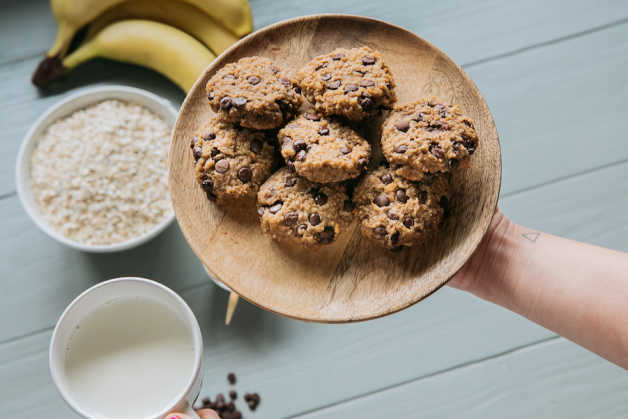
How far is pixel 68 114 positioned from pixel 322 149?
91cm

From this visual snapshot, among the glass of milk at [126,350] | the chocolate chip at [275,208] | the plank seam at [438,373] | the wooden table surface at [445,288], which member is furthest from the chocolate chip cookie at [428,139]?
the plank seam at [438,373]

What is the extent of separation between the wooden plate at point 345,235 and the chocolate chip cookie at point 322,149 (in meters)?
0.09

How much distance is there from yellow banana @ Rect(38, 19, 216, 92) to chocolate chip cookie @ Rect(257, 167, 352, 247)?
606 mm

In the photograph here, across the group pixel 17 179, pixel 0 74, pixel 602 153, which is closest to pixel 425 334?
pixel 602 153

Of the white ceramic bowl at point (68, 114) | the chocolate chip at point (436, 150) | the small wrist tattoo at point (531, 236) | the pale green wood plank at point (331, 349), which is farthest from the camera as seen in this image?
the pale green wood plank at point (331, 349)

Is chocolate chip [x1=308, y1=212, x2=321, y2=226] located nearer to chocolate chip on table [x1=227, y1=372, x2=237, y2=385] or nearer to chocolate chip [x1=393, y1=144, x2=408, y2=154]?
chocolate chip [x1=393, y1=144, x2=408, y2=154]

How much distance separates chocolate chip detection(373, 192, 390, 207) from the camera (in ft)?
3.28

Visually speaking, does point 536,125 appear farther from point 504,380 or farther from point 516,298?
point 504,380

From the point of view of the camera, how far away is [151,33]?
1.53m

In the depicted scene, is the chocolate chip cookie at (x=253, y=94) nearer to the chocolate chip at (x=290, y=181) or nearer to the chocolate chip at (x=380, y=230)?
the chocolate chip at (x=290, y=181)

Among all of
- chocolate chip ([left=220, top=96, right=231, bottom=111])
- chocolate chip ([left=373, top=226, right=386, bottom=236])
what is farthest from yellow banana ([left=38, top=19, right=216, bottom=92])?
chocolate chip ([left=373, top=226, right=386, bottom=236])

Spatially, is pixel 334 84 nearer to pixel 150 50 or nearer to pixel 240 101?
pixel 240 101

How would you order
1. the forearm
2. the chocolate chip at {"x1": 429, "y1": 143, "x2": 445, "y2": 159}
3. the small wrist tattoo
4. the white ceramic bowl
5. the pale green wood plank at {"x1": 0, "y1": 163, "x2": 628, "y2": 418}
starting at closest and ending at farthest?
the chocolate chip at {"x1": 429, "y1": 143, "x2": 445, "y2": 159} → the forearm → the small wrist tattoo → the white ceramic bowl → the pale green wood plank at {"x1": 0, "y1": 163, "x2": 628, "y2": 418}

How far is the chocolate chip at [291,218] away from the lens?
3.29ft
